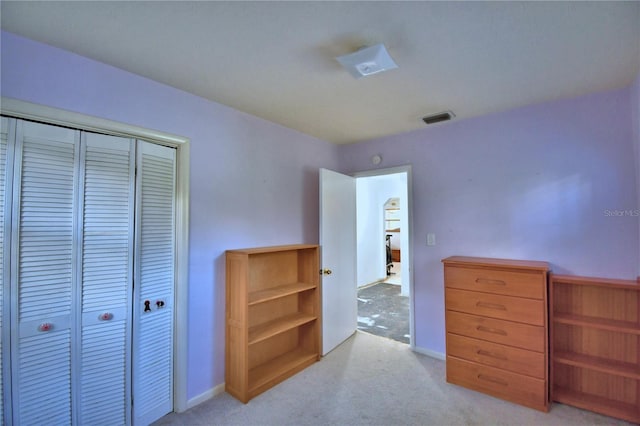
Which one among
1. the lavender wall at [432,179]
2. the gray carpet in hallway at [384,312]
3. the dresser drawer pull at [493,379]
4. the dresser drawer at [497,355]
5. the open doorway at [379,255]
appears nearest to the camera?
the lavender wall at [432,179]

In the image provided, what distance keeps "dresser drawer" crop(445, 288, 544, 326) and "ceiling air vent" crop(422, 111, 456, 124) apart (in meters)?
1.60

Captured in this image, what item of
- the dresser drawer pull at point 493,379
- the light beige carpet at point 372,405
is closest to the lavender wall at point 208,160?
the light beige carpet at point 372,405

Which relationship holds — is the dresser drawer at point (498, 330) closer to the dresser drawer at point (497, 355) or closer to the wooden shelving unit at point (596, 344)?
the dresser drawer at point (497, 355)

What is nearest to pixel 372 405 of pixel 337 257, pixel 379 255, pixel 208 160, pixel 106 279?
pixel 337 257

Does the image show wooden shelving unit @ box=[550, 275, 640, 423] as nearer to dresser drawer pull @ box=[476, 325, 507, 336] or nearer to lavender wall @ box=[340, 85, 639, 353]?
lavender wall @ box=[340, 85, 639, 353]

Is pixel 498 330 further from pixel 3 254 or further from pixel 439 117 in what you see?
pixel 3 254

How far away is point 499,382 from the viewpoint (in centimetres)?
223

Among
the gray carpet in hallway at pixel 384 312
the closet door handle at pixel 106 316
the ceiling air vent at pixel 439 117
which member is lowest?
the gray carpet in hallway at pixel 384 312

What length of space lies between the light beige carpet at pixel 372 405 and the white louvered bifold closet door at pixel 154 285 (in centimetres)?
21

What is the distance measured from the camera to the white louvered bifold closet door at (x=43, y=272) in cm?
152

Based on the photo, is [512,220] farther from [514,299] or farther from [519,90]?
[519,90]

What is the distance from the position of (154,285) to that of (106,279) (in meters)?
0.30

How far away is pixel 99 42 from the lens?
157cm

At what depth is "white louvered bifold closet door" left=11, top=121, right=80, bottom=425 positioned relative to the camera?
59.9 inches
